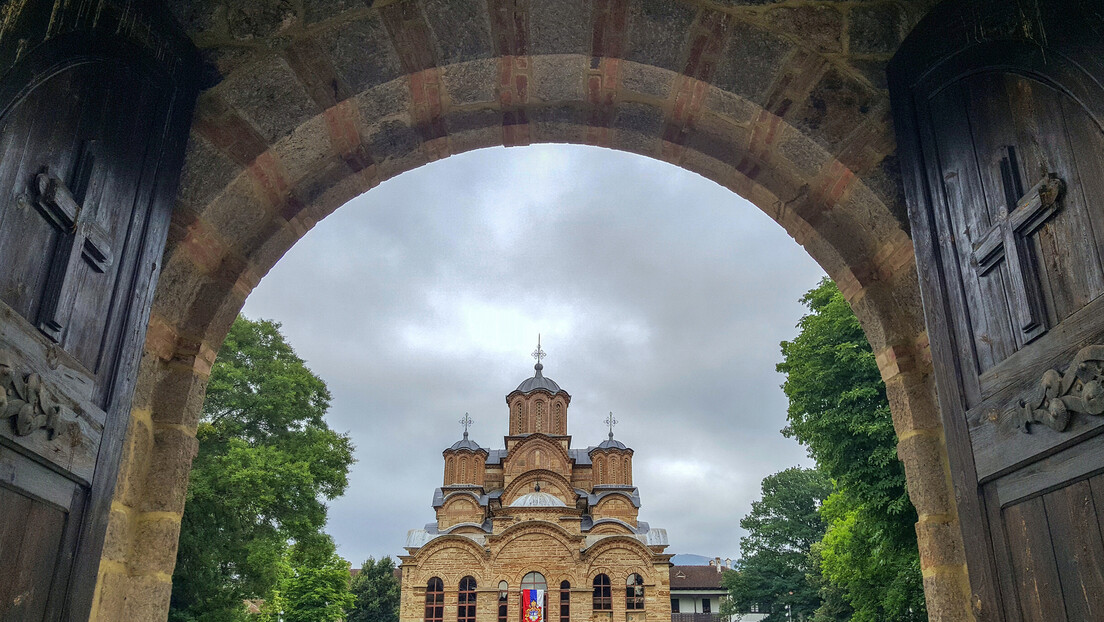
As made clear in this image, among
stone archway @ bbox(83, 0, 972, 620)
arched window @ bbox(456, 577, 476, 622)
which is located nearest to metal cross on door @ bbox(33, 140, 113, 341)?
stone archway @ bbox(83, 0, 972, 620)

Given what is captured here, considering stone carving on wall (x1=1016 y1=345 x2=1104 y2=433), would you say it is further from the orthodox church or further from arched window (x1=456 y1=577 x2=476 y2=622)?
arched window (x1=456 y1=577 x2=476 y2=622)

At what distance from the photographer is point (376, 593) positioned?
37.1 meters

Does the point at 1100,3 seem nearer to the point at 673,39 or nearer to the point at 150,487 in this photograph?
the point at 673,39

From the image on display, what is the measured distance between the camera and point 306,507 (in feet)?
50.2

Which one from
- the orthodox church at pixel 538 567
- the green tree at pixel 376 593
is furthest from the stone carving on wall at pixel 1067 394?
the green tree at pixel 376 593

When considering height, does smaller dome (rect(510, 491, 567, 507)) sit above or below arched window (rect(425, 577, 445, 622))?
above

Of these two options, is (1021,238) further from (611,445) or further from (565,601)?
(611,445)

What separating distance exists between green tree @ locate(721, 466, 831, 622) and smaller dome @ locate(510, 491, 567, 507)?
920cm

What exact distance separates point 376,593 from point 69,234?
37.8 meters

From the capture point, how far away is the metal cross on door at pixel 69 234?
238 centimetres

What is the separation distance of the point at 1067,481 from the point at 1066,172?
91 centimetres

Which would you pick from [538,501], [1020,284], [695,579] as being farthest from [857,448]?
[695,579]

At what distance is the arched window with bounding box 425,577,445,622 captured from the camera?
90.5 feet

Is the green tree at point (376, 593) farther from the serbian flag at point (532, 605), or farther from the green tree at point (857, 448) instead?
the green tree at point (857, 448)
